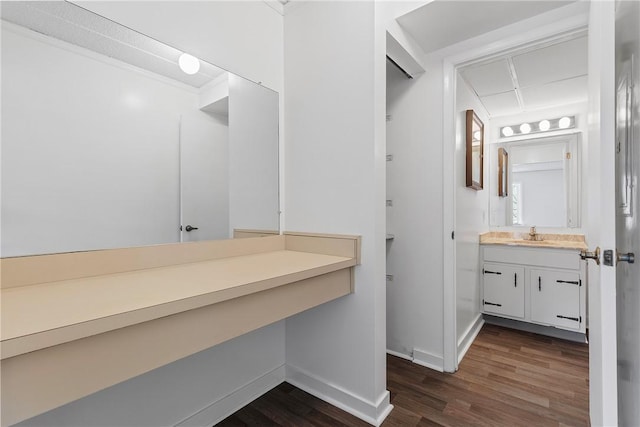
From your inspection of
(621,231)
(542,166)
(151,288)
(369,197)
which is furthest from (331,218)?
(542,166)

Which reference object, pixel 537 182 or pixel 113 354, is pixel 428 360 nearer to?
pixel 113 354

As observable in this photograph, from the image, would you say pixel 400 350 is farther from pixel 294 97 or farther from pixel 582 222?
pixel 582 222

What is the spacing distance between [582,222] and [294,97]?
302 centimetres

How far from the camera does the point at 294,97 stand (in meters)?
1.84

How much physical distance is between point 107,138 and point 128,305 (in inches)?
29.7

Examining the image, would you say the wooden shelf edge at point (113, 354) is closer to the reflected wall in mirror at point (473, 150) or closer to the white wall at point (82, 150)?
the white wall at point (82, 150)

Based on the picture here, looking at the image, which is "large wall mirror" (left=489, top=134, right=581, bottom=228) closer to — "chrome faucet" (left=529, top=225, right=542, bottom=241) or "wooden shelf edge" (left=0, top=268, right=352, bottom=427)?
"chrome faucet" (left=529, top=225, right=542, bottom=241)

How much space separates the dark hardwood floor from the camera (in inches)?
59.8

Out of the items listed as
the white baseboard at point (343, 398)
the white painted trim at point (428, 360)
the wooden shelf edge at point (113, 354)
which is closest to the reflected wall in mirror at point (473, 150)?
the white painted trim at point (428, 360)

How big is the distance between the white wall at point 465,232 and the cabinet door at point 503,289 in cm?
11

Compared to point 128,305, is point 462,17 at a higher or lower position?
higher

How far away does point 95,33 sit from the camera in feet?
3.71

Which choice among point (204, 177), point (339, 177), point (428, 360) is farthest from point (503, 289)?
point (204, 177)

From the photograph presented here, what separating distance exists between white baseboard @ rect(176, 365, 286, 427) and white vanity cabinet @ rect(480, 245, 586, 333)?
2.14m
